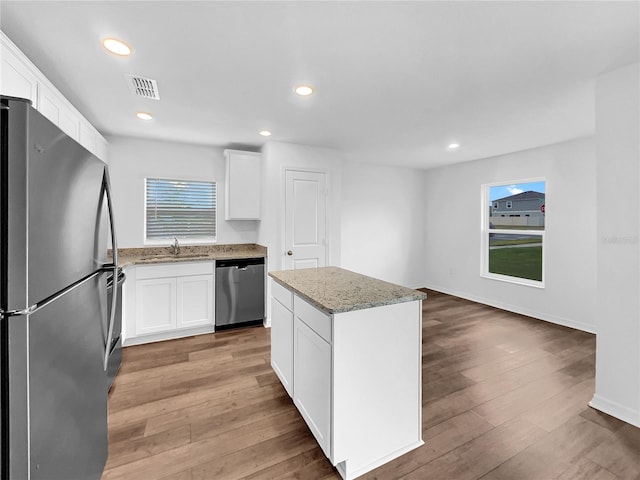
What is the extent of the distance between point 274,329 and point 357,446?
1.14 meters

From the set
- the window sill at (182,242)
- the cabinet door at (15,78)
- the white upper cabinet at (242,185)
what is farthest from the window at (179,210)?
the cabinet door at (15,78)

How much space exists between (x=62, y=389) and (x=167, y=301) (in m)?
2.53

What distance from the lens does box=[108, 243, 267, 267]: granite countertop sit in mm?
3475

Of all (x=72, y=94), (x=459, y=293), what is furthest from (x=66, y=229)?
(x=459, y=293)

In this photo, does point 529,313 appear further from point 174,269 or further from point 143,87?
point 143,87

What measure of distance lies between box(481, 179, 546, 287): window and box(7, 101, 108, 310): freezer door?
5.15 metres

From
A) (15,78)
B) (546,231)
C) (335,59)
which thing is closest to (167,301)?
(15,78)

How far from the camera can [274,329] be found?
250 centimetres

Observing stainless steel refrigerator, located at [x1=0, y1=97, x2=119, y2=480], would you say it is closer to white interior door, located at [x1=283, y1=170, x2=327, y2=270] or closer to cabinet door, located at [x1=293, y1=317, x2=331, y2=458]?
cabinet door, located at [x1=293, y1=317, x2=331, y2=458]

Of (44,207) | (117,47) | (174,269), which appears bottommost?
(174,269)

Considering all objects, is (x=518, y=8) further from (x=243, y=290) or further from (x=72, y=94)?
(x=243, y=290)

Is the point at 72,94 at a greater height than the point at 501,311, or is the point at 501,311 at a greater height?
the point at 72,94

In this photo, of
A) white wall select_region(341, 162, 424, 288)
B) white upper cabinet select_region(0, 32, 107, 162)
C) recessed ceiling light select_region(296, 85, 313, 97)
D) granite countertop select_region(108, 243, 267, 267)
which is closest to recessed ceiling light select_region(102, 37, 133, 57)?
white upper cabinet select_region(0, 32, 107, 162)

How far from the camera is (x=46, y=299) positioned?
3.03 feet
